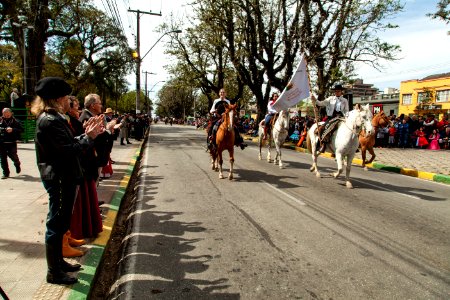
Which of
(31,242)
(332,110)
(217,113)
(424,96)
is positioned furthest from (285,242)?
(424,96)

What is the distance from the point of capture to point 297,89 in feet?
34.4

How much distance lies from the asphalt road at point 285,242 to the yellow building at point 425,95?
46.5 metres

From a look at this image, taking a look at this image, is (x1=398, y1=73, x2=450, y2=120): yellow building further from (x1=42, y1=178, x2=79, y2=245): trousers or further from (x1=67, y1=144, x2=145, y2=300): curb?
(x1=42, y1=178, x2=79, y2=245): trousers

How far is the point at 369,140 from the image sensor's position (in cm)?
1209

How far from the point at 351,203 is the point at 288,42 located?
1707cm

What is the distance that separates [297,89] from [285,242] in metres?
6.62

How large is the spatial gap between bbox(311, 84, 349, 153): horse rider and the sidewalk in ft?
19.7

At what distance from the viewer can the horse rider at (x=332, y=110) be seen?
9891mm

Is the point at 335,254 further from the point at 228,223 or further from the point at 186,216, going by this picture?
the point at 186,216

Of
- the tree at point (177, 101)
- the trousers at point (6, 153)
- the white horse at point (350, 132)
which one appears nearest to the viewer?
the white horse at point (350, 132)

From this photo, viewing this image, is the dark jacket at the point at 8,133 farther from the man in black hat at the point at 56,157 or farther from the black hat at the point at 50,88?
the black hat at the point at 50,88

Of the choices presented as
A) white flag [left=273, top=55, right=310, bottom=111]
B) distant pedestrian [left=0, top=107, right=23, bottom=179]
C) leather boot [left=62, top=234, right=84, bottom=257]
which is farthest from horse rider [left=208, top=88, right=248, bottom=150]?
leather boot [left=62, top=234, right=84, bottom=257]

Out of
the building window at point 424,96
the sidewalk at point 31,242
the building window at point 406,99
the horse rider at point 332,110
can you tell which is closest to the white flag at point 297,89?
the horse rider at point 332,110

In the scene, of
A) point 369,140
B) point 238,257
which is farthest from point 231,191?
point 369,140
